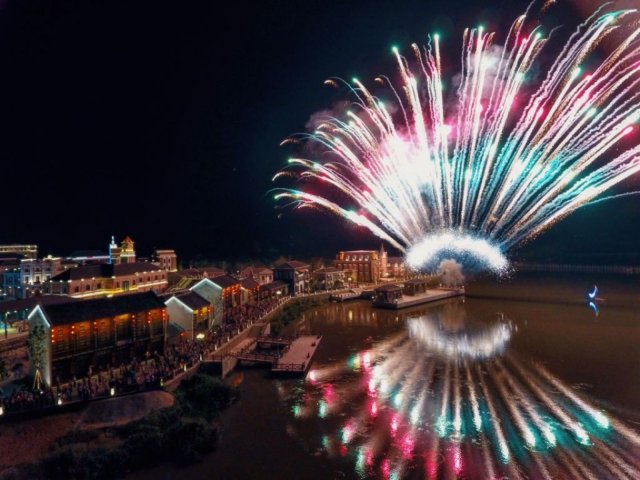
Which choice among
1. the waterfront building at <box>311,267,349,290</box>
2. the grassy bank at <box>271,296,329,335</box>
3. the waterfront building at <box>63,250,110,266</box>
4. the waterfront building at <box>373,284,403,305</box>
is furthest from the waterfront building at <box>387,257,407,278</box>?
the waterfront building at <box>63,250,110,266</box>

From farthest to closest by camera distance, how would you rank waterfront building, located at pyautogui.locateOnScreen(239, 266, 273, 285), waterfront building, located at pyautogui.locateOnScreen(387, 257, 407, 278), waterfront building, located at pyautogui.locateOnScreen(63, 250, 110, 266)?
waterfront building, located at pyautogui.locateOnScreen(387, 257, 407, 278) < waterfront building, located at pyautogui.locateOnScreen(63, 250, 110, 266) < waterfront building, located at pyautogui.locateOnScreen(239, 266, 273, 285)

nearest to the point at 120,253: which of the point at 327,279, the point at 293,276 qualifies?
the point at 293,276

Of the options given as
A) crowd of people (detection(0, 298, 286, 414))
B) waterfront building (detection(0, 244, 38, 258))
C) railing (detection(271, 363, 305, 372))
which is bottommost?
railing (detection(271, 363, 305, 372))

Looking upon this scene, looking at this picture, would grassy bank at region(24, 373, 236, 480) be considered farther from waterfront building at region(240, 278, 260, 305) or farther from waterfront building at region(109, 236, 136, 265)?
waterfront building at region(109, 236, 136, 265)

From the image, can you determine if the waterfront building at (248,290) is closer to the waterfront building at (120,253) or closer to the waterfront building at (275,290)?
the waterfront building at (275,290)

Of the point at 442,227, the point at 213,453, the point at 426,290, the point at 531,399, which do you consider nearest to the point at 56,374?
the point at 213,453

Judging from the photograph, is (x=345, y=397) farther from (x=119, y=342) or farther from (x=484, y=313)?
(x=484, y=313)
